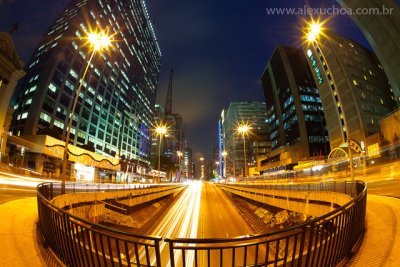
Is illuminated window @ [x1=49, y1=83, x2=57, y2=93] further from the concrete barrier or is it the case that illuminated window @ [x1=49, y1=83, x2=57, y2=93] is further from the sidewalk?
the sidewalk

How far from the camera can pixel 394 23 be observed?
132 feet

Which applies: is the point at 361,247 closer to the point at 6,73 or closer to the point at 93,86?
the point at 6,73

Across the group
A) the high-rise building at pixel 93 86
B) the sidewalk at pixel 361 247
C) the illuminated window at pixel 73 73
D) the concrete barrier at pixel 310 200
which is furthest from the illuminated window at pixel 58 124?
the sidewalk at pixel 361 247

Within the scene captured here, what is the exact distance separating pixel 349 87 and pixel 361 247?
64889 millimetres

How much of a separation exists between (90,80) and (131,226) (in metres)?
79.5

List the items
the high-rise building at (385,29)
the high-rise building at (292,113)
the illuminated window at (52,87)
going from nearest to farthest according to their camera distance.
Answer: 1. the high-rise building at (385,29)
2. the illuminated window at (52,87)
3. the high-rise building at (292,113)

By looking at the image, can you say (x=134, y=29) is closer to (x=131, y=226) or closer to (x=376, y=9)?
(x=376, y=9)

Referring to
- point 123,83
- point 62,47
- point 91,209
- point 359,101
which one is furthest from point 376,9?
point 123,83

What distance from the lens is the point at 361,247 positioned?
19.2 feet

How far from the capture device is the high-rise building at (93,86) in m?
62.3

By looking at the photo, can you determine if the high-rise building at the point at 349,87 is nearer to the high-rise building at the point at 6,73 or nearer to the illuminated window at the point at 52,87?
the high-rise building at the point at 6,73

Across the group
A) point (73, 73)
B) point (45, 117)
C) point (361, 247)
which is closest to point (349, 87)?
point (361, 247)

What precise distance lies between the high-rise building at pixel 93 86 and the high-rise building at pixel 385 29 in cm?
5287

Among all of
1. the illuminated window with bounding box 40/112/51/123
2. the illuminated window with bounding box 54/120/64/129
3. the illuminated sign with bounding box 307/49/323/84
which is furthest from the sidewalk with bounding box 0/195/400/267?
the illuminated sign with bounding box 307/49/323/84
